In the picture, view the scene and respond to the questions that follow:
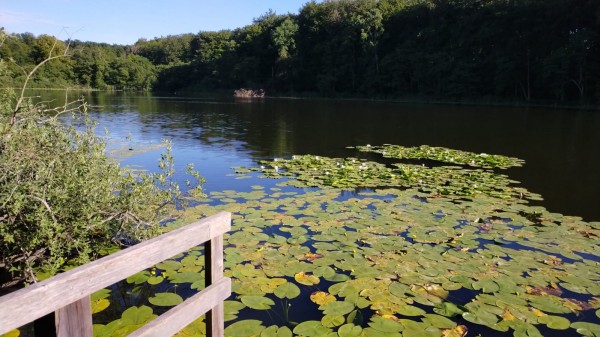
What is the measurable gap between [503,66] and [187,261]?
37.1 m

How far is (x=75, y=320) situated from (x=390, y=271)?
118 inches

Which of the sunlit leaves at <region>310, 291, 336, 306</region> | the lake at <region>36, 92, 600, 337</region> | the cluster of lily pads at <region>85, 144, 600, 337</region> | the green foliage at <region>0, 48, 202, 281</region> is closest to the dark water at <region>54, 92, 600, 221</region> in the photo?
the lake at <region>36, 92, 600, 337</region>

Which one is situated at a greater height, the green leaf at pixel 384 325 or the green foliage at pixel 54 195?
the green foliage at pixel 54 195

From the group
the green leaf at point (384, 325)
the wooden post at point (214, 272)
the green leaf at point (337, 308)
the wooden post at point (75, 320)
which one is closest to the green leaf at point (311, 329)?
the green leaf at point (337, 308)

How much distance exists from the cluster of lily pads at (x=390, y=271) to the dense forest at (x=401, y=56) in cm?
1911

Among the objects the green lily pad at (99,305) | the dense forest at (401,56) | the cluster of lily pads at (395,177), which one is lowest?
the green lily pad at (99,305)

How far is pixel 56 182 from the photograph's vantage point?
3.67 m

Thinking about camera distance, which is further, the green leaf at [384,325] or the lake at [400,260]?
the lake at [400,260]

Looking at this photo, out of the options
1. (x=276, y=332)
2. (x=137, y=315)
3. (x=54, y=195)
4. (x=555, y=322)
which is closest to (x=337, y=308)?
(x=276, y=332)

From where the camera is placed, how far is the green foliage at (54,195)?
11.0 ft

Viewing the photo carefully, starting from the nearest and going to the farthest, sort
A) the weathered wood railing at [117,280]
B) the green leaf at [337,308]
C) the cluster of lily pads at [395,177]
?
the weathered wood railing at [117,280] → the green leaf at [337,308] → the cluster of lily pads at [395,177]

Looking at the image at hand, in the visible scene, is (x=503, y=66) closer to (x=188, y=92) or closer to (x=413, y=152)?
(x=413, y=152)

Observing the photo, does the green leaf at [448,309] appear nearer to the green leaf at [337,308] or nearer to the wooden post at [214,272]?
the green leaf at [337,308]

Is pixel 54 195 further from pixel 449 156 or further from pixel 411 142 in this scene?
pixel 411 142
